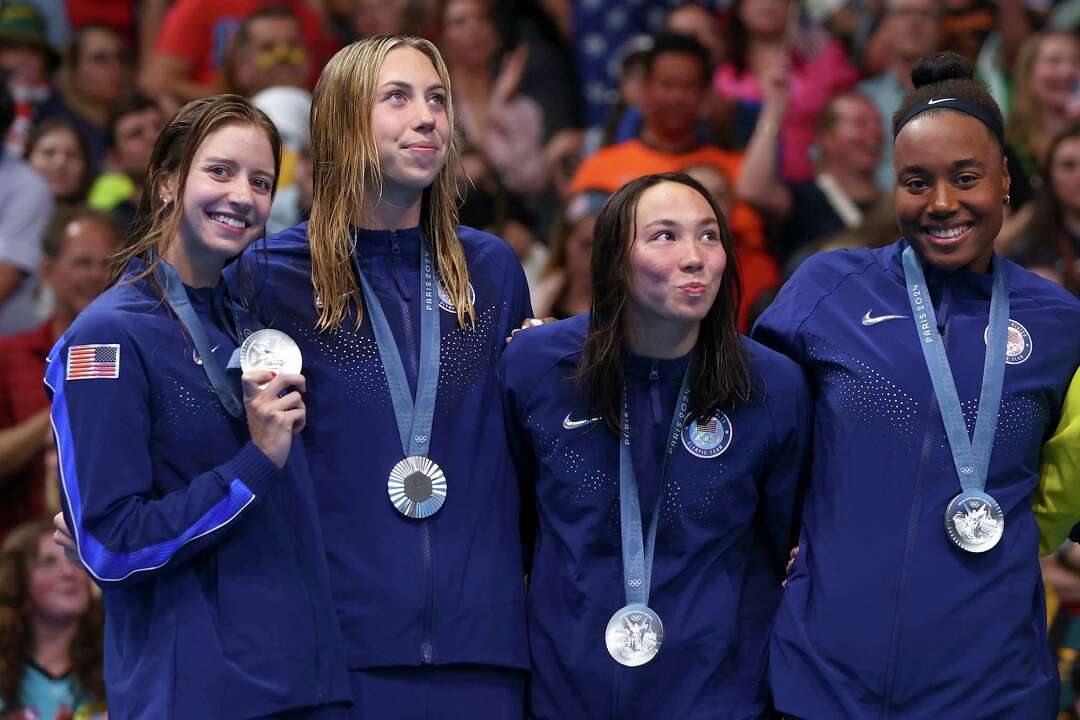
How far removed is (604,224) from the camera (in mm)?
4391

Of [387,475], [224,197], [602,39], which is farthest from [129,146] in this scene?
[387,475]

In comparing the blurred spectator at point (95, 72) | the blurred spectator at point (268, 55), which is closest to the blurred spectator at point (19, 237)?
the blurred spectator at point (268, 55)

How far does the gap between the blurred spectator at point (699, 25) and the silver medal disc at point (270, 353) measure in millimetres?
5421

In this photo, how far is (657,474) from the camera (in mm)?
4254

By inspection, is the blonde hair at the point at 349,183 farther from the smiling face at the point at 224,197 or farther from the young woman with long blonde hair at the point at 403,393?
the smiling face at the point at 224,197

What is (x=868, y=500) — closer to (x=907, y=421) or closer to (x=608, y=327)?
(x=907, y=421)

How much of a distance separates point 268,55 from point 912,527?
560 cm

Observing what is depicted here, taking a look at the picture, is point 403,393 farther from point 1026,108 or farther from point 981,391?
point 1026,108

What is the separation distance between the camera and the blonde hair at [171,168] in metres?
4.07

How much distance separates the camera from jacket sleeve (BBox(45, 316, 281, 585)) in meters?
3.79

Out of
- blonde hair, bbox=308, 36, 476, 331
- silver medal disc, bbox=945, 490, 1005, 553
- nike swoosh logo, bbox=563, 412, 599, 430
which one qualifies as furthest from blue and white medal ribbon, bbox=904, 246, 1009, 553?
blonde hair, bbox=308, 36, 476, 331

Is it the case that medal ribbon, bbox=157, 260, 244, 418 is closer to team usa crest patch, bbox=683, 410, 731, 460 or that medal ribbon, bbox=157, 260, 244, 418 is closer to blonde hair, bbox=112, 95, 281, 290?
blonde hair, bbox=112, 95, 281, 290

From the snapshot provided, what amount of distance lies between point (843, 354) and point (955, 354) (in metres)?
0.27

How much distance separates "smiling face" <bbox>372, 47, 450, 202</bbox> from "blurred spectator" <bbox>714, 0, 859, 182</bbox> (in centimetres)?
459
